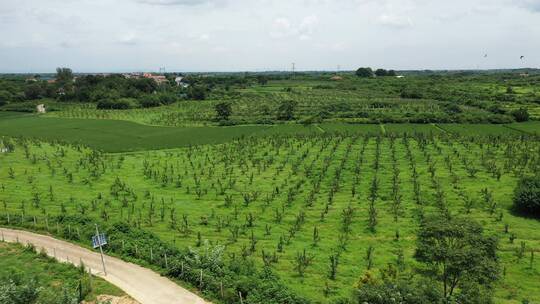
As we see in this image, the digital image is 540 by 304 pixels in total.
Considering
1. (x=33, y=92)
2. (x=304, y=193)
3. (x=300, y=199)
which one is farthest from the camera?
(x=33, y=92)

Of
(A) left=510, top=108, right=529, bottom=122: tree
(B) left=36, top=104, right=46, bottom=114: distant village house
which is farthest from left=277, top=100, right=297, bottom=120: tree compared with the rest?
(B) left=36, top=104, right=46, bottom=114: distant village house

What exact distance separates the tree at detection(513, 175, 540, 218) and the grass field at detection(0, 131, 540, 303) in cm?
150

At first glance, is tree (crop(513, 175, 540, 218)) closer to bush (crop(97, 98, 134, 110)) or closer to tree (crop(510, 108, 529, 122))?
tree (crop(510, 108, 529, 122))

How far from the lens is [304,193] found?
45500mm

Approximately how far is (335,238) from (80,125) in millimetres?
81804

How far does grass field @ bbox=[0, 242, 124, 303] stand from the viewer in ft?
76.6

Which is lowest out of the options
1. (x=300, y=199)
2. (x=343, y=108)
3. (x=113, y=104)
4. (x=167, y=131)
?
(x=300, y=199)

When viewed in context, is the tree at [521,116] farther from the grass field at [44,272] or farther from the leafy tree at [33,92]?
the leafy tree at [33,92]

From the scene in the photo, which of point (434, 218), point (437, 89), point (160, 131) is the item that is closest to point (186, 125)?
point (160, 131)

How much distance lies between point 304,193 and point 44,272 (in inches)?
1043

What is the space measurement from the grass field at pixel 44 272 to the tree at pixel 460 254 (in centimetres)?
1755

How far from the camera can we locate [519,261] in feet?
96.8

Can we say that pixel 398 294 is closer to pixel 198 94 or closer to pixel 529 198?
pixel 529 198

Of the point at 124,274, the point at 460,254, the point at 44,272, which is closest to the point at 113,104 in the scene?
the point at 44,272
